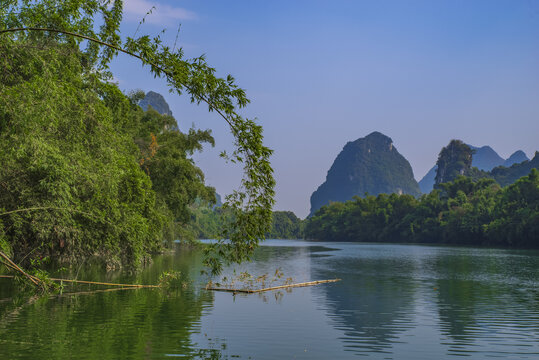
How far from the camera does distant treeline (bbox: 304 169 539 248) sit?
273 feet

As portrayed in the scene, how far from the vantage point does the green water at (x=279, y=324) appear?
12469mm

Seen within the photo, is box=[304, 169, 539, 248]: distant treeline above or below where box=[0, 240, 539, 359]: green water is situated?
above

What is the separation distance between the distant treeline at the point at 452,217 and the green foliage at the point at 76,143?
73.0 meters

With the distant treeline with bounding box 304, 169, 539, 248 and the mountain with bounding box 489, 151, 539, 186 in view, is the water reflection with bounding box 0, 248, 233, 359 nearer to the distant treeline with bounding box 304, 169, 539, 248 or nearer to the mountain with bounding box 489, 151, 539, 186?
the distant treeline with bounding box 304, 169, 539, 248

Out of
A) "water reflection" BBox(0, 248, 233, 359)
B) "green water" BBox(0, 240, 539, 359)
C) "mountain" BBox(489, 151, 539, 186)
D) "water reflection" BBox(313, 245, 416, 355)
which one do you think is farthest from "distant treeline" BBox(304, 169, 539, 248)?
"water reflection" BBox(0, 248, 233, 359)

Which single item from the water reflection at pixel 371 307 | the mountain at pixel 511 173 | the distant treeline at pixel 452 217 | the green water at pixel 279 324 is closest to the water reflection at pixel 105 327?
the green water at pixel 279 324

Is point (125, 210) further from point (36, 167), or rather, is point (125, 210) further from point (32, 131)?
point (32, 131)

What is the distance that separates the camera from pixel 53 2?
1558 cm

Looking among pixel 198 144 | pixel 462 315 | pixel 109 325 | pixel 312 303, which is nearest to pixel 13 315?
pixel 109 325

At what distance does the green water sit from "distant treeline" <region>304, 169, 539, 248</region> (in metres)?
62.6

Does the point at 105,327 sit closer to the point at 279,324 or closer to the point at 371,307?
the point at 279,324

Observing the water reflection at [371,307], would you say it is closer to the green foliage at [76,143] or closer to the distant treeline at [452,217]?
the green foliage at [76,143]

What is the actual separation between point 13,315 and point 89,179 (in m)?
4.86

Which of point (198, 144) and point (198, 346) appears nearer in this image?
point (198, 346)
